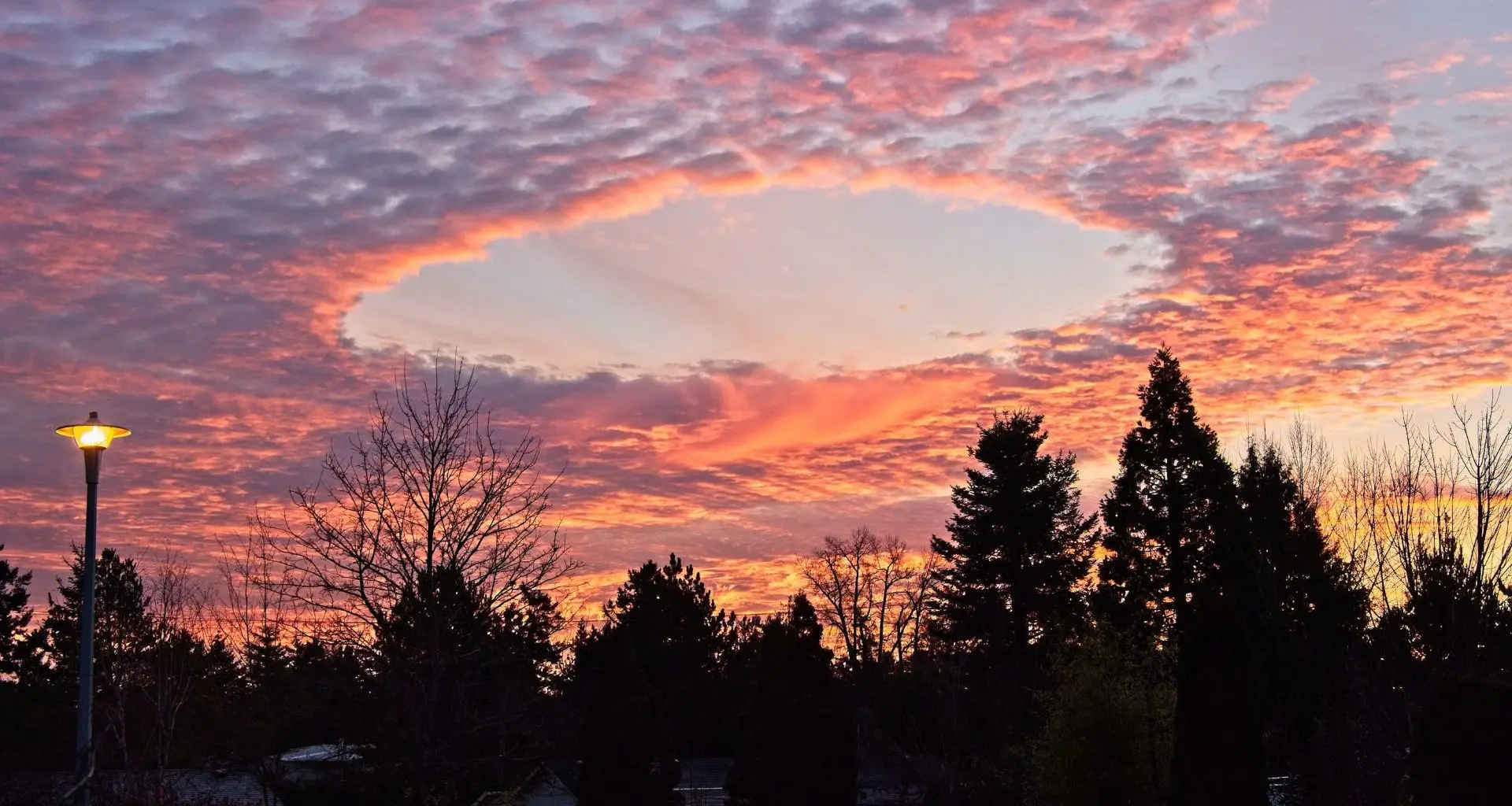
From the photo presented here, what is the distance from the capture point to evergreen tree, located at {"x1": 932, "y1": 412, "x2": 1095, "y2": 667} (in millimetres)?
47062

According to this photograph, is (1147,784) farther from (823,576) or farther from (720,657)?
(823,576)

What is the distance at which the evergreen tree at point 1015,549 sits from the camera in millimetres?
47062

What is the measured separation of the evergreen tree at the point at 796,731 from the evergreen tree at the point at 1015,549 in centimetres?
1032

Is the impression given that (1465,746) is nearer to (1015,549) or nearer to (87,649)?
(87,649)

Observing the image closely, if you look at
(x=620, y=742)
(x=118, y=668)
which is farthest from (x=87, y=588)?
(x=620, y=742)

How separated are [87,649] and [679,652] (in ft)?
135

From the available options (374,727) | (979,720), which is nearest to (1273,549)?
(979,720)

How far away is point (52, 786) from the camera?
16.0 meters

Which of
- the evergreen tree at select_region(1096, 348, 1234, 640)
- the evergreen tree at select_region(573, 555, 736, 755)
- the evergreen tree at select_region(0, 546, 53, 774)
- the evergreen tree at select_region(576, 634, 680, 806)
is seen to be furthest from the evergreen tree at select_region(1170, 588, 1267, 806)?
the evergreen tree at select_region(0, 546, 53, 774)

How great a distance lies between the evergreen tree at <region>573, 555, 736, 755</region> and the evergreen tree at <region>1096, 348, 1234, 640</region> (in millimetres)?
17482

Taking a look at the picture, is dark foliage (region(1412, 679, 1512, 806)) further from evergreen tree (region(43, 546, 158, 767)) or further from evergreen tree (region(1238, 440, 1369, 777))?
evergreen tree (region(1238, 440, 1369, 777))

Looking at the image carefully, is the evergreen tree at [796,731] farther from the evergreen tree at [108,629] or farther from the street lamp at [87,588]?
the street lamp at [87,588]

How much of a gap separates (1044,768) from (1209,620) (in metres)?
6.75

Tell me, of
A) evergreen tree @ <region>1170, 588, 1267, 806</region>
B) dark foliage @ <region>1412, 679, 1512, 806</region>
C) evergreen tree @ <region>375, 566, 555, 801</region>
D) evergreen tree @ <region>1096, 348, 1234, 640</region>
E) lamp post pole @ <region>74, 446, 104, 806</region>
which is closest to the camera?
lamp post pole @ <region>74, 446, 104, 806</region>
